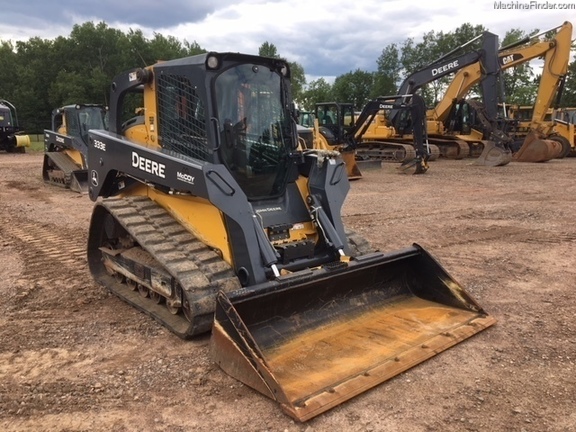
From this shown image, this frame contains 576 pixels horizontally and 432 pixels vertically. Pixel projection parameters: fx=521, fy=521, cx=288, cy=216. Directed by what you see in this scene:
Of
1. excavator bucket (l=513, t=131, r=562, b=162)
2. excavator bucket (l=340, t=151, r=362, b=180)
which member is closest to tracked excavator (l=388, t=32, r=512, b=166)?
excavator bucket (l=513, t=131, r=562, b=162)

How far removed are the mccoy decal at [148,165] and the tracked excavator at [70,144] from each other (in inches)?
330

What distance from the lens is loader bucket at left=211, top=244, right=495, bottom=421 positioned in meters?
3.17

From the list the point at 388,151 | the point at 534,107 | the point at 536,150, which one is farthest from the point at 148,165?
the point at 534,107

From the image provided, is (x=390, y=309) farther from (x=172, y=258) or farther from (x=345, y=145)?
(x=345, y=145)

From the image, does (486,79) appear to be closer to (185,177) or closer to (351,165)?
(351,165)

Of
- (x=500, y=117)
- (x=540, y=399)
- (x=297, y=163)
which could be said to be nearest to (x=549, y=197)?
(x=500, y=117)

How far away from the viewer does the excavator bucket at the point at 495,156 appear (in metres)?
17.1

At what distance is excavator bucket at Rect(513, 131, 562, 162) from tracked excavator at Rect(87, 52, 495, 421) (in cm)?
1622

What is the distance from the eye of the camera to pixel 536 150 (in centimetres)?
1877

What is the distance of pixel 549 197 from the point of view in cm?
1112

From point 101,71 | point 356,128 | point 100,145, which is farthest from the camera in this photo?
point 101,71

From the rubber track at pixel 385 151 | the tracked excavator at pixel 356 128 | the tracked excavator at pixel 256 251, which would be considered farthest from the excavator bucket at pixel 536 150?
the tracked excavator at pixel 256 251

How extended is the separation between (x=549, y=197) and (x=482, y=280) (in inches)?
267

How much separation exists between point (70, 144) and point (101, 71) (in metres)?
42.5
